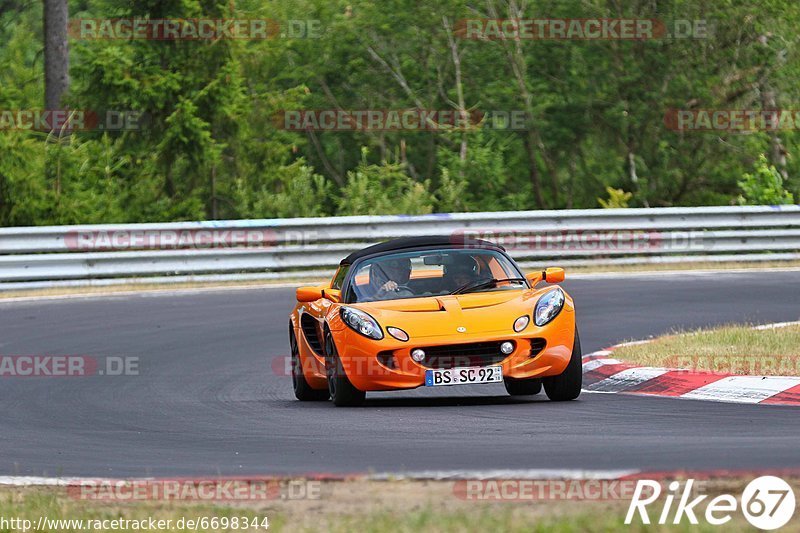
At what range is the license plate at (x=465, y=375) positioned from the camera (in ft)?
33.2

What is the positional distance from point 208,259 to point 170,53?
6.13 m

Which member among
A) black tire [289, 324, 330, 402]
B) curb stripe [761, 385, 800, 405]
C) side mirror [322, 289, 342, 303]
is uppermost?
side mirror [322, 289, 342, 303]

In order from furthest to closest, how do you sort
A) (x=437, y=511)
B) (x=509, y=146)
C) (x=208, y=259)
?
(x=509, y=146)
(x=208, y=259)
(x=437, y=511)

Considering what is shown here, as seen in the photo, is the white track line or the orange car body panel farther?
the orange car body panel

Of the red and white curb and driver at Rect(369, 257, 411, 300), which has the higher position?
driver at Rect(369, 257, 411, 300)

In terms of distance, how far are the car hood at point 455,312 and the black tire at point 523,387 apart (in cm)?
73

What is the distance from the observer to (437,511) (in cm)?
597

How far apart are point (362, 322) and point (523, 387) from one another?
4.83 feet

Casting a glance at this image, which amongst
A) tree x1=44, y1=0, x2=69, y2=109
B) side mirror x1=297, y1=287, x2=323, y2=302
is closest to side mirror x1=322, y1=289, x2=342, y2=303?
side mirror x1=297, y1=287, x2=323, y2=302

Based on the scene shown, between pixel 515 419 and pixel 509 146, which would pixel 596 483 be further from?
pixel 509 146

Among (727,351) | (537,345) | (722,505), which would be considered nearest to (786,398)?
(537,345)

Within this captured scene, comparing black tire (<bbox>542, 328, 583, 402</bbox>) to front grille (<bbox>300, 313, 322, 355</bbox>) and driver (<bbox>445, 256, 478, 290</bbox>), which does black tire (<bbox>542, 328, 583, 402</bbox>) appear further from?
front grille (<bbox>300, 313, 322, 355</bbox>)

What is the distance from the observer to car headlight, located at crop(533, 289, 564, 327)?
1036cm

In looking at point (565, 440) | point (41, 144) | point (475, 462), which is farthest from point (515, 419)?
point (41, 144)
